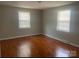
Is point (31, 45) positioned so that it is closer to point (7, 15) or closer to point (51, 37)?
point (51, 37)

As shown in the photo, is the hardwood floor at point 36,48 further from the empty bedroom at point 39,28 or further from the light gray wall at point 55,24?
the light gray wall at point 55,24

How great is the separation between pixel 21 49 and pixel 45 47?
1.23ft

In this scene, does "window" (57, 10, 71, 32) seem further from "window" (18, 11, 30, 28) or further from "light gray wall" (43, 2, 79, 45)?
"window" (18, 11, 30, 28)

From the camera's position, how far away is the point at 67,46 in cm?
133

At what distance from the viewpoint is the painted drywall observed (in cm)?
133

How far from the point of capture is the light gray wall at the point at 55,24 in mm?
1325

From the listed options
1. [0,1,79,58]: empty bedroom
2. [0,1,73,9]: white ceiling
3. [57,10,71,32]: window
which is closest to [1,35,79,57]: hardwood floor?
[0,1,79,58]: empty bedroom

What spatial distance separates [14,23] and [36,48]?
0.52 metres

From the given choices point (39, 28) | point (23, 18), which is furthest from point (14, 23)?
point (39, 28)

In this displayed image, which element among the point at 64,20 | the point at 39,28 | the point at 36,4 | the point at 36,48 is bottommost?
the point at 36,48

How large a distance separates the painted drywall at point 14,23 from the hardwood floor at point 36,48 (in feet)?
0.30

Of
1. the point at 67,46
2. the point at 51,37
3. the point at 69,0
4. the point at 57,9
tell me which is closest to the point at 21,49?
the point at 51,37

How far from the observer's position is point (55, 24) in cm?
139

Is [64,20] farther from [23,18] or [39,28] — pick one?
[23,18]
